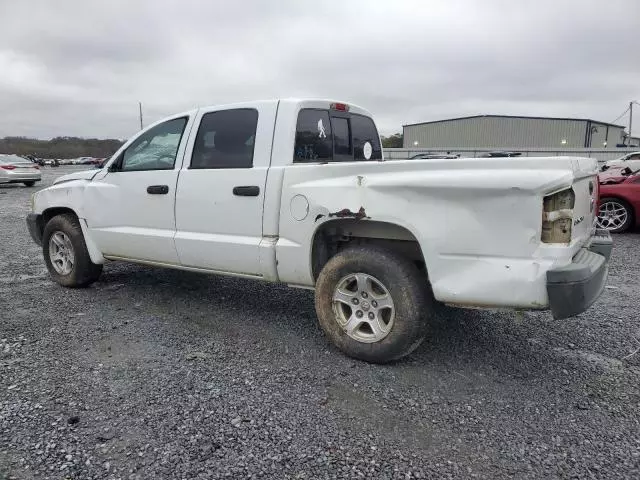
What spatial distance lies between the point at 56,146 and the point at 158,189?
84297mm

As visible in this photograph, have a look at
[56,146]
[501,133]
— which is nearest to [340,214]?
[501,133]

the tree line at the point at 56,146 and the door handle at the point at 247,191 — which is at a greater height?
the tree line at the point at 56,146

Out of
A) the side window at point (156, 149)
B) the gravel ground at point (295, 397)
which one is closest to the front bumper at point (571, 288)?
the gravel ground at point (295, 397)

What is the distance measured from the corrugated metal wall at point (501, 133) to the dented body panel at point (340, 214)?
44035 millimetres

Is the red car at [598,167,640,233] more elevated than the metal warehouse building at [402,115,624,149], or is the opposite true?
the metal warehouse building at [402,115,624,149]

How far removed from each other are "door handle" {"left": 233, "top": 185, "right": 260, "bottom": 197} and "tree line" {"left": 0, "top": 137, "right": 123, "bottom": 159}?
72.5 metres

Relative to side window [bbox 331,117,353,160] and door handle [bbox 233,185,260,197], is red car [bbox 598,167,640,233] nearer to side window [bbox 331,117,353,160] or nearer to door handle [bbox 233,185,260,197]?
side window [bbox 331,117,353,160]

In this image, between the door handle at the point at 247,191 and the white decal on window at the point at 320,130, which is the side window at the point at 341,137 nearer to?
the white decal on window at the point at 320,130

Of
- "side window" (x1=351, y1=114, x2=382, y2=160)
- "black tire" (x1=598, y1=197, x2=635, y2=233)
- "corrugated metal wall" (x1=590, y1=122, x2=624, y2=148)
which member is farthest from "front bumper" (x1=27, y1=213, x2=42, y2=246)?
"corrugated metal wall" (x1=590, y1=122, x2=624, y2=148)

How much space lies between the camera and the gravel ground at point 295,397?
94.8 inches

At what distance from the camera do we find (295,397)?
3.03 metres

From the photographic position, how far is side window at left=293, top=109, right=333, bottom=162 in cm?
397

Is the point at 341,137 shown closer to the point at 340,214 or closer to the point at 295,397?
the point at 340,214

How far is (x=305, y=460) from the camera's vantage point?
242 cm
